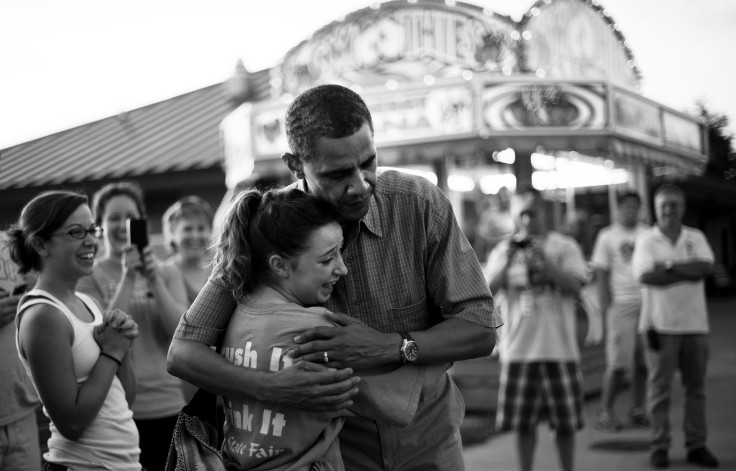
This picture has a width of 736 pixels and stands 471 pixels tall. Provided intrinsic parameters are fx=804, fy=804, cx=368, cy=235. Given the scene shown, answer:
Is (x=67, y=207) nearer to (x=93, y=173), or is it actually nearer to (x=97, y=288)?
(x=97, y=288)

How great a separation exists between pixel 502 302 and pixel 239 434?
4137mm

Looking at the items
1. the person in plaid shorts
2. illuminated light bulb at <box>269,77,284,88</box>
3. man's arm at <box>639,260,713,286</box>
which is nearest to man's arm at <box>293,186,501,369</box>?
the person in plaid shorts

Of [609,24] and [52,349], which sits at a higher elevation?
[609,24]

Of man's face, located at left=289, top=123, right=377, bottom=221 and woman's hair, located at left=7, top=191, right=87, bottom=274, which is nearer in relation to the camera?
man's face, located at left=289, top=123, right=377, bottom=221

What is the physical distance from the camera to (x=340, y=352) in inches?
81.7

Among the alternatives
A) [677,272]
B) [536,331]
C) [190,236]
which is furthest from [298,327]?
[677,272]

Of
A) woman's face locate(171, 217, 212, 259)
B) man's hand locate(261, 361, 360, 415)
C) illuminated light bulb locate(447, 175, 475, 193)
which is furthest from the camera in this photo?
illuminated light bulb locate(447, 175, 475, 193)

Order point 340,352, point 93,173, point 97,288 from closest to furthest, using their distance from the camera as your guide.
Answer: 1. point 340,352
2. point 97,288
3. point 93,173

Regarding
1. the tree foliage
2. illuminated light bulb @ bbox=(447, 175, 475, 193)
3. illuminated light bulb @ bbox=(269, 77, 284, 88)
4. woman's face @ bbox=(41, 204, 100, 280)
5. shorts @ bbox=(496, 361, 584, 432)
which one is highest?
the tree foliage

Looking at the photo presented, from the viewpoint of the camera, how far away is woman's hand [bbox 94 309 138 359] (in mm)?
2967

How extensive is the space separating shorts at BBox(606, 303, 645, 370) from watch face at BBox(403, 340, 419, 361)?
6.05m

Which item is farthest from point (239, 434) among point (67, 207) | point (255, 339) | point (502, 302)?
point (502, 302)

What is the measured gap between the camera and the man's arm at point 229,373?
2.03 metres

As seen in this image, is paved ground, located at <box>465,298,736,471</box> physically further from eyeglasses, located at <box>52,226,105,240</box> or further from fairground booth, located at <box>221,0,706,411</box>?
eyeglasses, located at <box>52,226,105,240</box>
